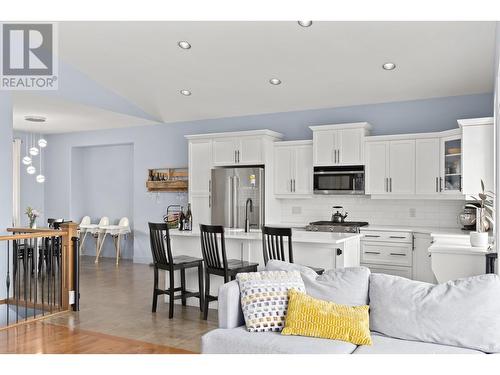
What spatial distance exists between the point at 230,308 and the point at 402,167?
4.14m

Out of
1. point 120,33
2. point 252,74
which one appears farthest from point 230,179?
point 120,33

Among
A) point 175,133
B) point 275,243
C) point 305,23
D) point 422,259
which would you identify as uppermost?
point 305,23

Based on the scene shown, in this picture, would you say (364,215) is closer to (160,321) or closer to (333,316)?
(160,321)

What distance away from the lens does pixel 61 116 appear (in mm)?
8203

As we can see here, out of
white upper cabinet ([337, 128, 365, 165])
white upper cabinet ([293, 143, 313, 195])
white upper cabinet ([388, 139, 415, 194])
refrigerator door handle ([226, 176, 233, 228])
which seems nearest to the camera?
white upper cabinet ([388, 139, 415, 194])

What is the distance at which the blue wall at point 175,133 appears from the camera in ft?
21.7

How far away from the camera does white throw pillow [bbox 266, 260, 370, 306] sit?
10.4ft

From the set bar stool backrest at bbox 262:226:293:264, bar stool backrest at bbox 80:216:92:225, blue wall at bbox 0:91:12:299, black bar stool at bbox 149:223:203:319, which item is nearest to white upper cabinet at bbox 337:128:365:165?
bar stool backrest at bbox 262:226:293:264

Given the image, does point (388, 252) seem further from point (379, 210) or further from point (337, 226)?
point (379, 210)

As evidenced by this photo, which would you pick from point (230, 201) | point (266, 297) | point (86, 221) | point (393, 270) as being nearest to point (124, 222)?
point (86, 221)

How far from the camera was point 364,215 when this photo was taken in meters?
7.14

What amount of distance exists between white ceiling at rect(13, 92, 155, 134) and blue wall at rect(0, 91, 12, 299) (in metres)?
0.62

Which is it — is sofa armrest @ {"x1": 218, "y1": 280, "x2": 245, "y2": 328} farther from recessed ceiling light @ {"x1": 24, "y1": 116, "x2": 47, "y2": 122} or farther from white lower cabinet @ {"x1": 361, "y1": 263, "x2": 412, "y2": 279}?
recessed ceiling light @ {"x1": 24, "y1": 116, "x2": 47, "y2": 122}
